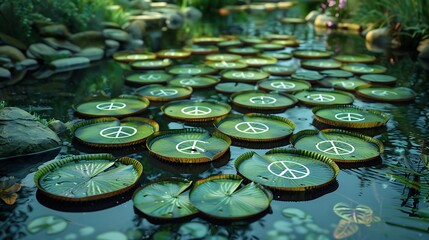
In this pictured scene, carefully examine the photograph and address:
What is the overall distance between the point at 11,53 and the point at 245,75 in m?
4.26

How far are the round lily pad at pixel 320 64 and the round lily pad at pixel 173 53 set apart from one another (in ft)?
8.09

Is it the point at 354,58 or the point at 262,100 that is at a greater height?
the point at 354,58

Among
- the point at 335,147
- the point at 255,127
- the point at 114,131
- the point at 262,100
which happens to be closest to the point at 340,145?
the point at 335,147

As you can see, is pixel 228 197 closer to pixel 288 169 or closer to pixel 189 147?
pixel 288 169

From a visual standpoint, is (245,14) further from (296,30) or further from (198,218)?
(198,218)

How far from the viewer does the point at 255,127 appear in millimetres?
4891

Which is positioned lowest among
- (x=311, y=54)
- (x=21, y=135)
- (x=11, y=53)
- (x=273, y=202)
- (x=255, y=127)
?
(x=273, y=202)

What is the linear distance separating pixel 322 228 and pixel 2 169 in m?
2.93

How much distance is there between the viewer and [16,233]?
2980 mm

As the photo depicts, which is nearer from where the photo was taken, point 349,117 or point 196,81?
point 349,117

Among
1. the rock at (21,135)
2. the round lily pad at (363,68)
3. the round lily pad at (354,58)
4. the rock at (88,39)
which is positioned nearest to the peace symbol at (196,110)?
the rock at (21,135)

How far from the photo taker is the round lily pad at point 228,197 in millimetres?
3145

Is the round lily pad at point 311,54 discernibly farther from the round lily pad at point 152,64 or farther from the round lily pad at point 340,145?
the round lily pad at point 340,145

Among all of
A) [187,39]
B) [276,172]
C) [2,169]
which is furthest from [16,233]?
[187,39]
